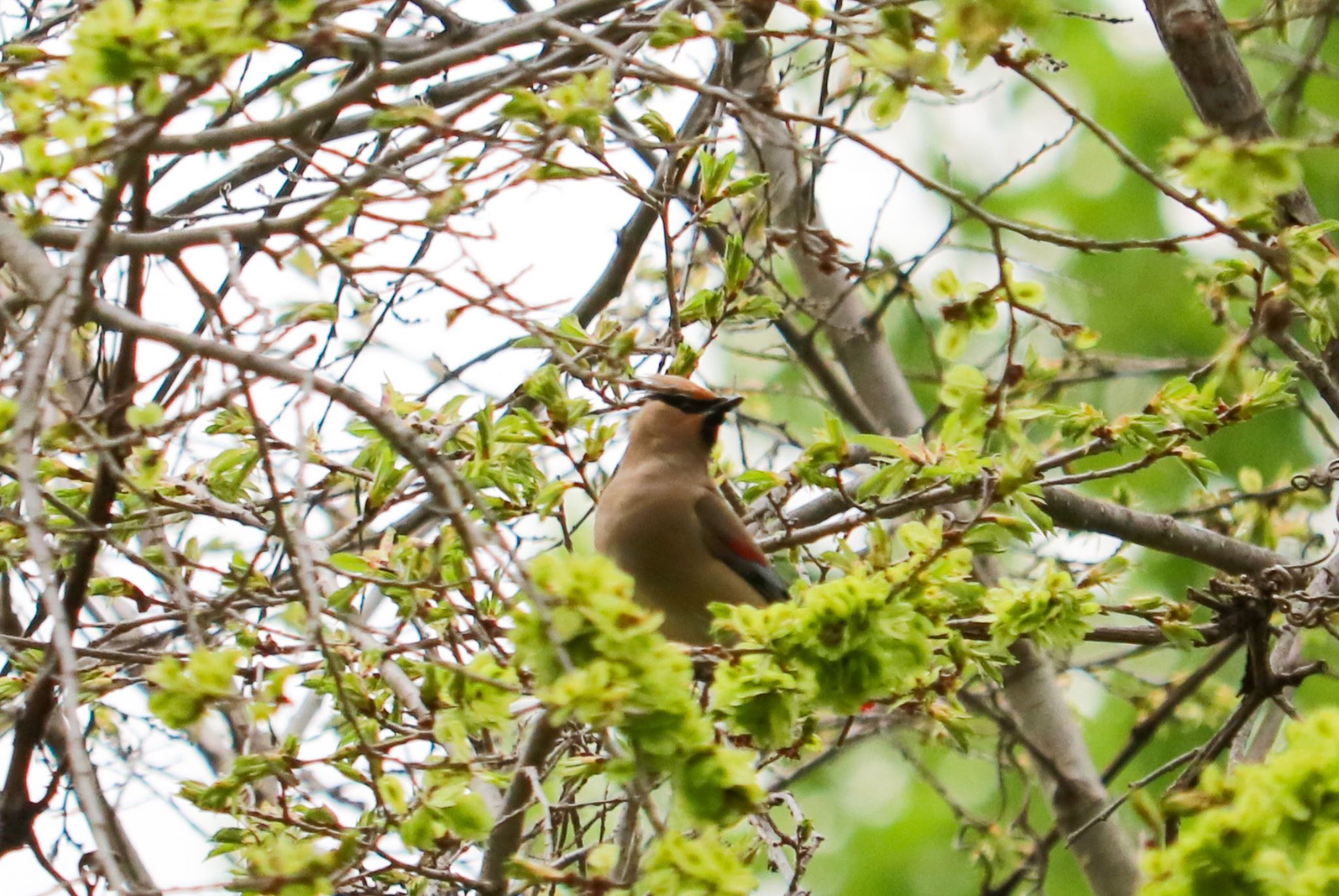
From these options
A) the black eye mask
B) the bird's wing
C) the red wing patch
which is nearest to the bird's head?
the black eye mask

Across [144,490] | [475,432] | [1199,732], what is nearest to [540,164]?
[475,432]

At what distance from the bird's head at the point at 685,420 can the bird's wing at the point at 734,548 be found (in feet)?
0.86

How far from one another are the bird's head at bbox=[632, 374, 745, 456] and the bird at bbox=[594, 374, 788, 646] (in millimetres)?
54

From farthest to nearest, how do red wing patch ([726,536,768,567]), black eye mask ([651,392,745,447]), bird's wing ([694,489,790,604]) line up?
black eye mask ([651,392,745,447]), bird's wing ([694,489,790,604]), red wing patch ([726,536,768,567])

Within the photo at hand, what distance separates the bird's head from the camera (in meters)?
4.60

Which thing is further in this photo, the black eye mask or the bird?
the black eye mask

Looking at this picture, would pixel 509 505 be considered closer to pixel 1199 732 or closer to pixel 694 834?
pixel 694 834

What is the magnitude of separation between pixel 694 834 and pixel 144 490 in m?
1.39

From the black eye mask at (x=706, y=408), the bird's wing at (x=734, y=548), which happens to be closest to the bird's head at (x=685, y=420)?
the black eye mask at (x=706, y=408)

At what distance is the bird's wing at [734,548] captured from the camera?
168 inches

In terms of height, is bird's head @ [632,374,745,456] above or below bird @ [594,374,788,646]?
above

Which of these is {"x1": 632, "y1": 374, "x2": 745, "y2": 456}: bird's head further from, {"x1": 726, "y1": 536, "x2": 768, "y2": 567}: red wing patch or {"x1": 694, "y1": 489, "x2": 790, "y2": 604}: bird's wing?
{"x1": 726, "y1": 536, "x2": 768, "y2": 567}: red wing patch

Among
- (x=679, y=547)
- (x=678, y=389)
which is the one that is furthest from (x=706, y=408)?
(x=679, y=547)

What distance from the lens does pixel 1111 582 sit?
125 inches
